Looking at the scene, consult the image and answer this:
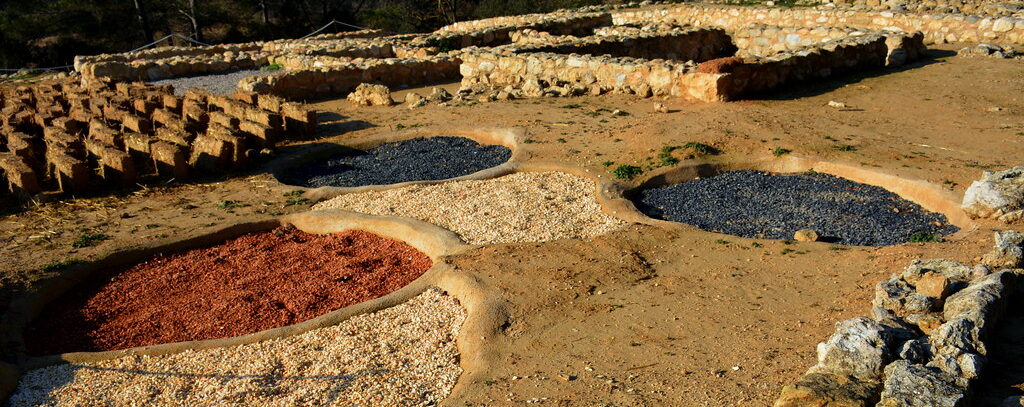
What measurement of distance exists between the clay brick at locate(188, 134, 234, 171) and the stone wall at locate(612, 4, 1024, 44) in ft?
48.8

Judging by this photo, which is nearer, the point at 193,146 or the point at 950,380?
the point at 950,380

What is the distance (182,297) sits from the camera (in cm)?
851

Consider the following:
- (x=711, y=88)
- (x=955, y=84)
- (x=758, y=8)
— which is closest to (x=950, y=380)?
(x=711, y=88)

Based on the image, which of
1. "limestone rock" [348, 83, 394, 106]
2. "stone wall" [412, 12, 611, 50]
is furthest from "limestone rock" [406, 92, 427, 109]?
"stone wall" [412, 12, 611, 50]

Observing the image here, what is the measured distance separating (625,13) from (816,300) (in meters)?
21.7

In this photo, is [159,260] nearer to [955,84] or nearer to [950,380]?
[950,380]

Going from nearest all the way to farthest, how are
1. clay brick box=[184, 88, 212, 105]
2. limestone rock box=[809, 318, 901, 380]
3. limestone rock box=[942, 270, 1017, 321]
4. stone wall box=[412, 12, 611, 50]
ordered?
limestone rock box=[809, 318, 901, 380], limestone rock box=[942, 270, 1017, 321], clay brick box=[184, 88, 212, 105], stone wall box=[412, 12, 611, 50]

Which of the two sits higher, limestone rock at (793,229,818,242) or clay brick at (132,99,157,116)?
clay brick at (132,99,157,116)

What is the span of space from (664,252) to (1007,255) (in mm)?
3094

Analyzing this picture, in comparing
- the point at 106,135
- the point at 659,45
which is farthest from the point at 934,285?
the point at 659,45

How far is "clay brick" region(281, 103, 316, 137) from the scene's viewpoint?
46.4 feet

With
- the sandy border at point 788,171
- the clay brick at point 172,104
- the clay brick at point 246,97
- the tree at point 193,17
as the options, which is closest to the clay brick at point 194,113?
the clay brick at point 172,104

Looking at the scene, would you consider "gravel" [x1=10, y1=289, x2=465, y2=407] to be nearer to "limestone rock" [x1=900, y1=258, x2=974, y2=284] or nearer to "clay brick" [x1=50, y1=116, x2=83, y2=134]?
"limestone rock" [x1=900, y1=258, x2=974, y2=284]

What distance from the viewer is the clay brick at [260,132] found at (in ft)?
42.7
